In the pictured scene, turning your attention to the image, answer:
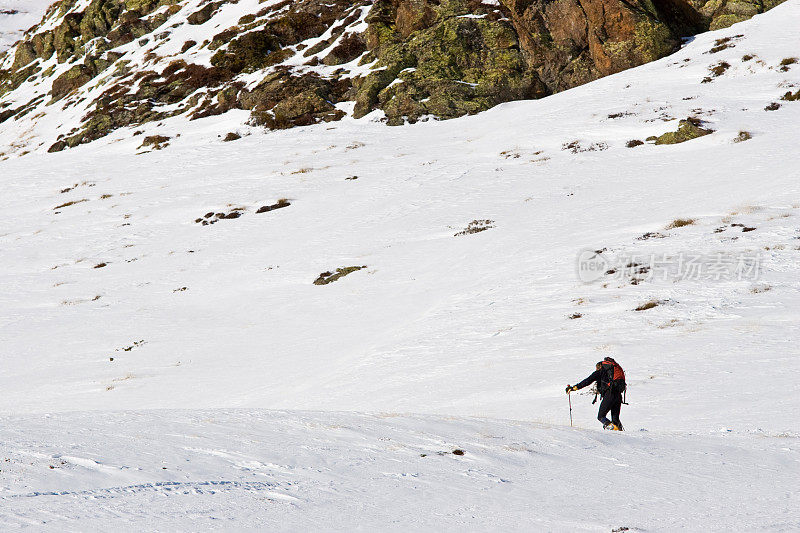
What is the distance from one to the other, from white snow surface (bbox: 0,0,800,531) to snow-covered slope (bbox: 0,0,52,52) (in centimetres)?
12531

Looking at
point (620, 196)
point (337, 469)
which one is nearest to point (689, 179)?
point (620, 196)

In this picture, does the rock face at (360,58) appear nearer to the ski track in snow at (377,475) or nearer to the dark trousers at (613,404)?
the dark trousers at (613,404)

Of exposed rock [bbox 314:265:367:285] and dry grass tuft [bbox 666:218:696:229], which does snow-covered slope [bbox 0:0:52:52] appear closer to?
exposed rock [bbox 314:265:367:285]

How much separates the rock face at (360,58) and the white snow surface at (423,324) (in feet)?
12.1

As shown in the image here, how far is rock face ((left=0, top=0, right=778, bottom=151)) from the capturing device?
4747cm

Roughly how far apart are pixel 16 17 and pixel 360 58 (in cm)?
14531

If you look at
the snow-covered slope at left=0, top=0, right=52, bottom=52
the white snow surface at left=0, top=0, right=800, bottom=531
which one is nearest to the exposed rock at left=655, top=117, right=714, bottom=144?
the white snow surface at left=0, top=0, right=800, bottom=531

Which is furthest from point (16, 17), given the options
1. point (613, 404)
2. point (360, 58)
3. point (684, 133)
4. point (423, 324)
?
point (613, 404)

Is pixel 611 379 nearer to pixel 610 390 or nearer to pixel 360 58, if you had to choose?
pixel 610 390

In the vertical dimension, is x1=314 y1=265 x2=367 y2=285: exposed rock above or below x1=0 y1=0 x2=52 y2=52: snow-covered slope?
below

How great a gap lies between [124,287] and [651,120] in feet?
98.2

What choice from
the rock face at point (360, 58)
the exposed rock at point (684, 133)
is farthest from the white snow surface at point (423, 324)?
the rock face at point (360, 58)

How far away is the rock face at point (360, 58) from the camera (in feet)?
156

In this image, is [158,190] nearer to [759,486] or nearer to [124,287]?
[124,287]
